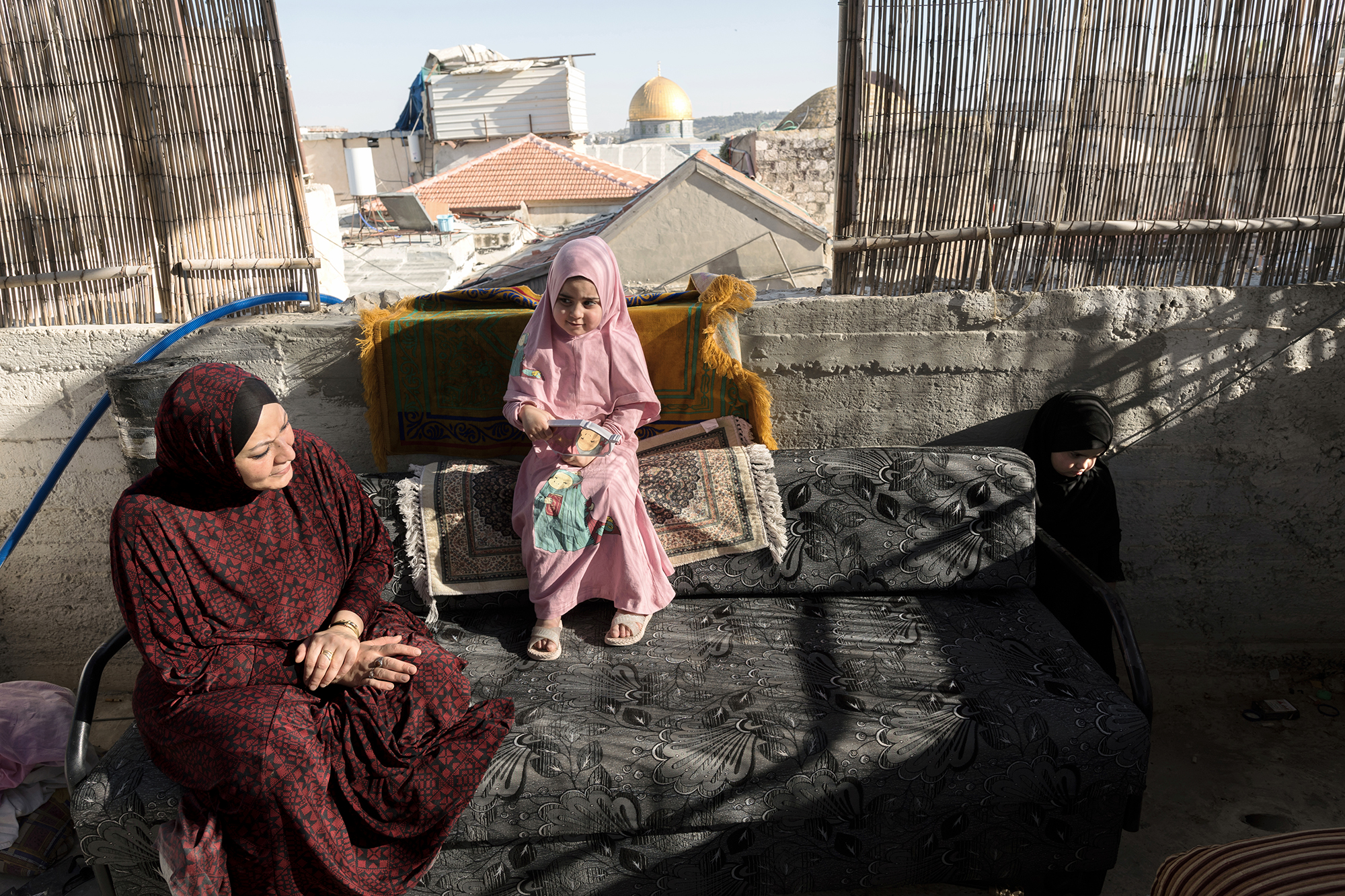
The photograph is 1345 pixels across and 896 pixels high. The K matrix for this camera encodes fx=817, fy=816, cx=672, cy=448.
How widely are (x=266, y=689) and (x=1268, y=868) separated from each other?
7.46 ft

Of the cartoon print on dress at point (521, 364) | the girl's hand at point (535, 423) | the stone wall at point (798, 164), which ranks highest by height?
the stone wall at point (798, 164)

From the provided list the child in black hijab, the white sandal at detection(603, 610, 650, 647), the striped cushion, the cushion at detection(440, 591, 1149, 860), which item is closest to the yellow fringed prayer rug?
the white sandal at detection(603, 610, 650, 647)

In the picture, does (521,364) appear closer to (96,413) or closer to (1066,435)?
(96,413)

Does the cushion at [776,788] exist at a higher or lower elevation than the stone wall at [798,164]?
lower

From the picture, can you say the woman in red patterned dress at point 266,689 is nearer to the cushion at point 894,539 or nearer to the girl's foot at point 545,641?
the girl's foot at point 545,641

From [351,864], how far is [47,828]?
57.9 inches

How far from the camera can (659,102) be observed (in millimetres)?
40781

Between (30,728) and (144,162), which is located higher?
(144,162)

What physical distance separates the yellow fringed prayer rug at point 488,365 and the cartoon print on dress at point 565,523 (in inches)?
21.1

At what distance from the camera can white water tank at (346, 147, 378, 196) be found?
64.5 feet

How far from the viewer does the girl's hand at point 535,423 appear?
9.01 ft

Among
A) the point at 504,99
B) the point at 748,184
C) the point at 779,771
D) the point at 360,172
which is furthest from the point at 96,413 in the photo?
the point at 504,99

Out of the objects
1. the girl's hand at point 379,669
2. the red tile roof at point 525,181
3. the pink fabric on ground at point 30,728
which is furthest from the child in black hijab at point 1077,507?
the red tile roof at point 525,181

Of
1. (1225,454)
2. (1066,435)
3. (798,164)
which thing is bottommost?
(1225,454)
